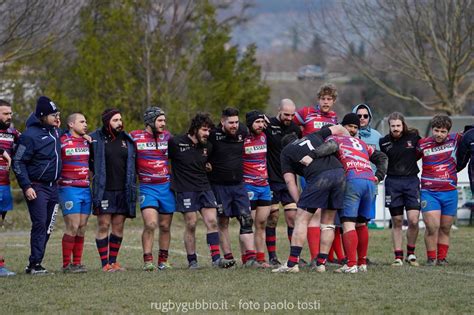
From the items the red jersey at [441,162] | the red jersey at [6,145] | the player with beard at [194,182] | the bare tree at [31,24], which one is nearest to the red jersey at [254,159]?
the player with beard at [194,182]

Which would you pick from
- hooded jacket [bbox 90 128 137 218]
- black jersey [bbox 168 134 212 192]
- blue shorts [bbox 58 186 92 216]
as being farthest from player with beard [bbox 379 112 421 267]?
blue shorts [bbox 58 186 92 216]

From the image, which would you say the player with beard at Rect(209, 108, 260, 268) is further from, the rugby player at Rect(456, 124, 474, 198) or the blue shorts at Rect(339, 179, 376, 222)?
the rugby player at Rect(456, 124, 474, 198)

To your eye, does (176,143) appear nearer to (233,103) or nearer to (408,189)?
(408,189)

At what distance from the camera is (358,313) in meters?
9.36

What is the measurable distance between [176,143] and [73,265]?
2.08 metres

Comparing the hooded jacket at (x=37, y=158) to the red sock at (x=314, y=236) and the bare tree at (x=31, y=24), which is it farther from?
the bare tree at (x=31, y=24)

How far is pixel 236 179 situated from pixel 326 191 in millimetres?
1695

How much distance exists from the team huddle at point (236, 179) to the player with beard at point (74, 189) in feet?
0.05

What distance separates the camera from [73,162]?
499 inches

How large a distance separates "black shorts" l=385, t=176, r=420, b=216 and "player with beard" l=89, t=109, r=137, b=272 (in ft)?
11.9

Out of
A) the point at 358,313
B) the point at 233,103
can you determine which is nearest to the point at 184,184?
the point at 358,313

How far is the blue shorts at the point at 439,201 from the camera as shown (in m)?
13.7

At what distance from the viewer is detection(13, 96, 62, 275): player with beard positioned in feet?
40.3

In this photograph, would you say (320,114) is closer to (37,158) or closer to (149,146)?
(149,146)
